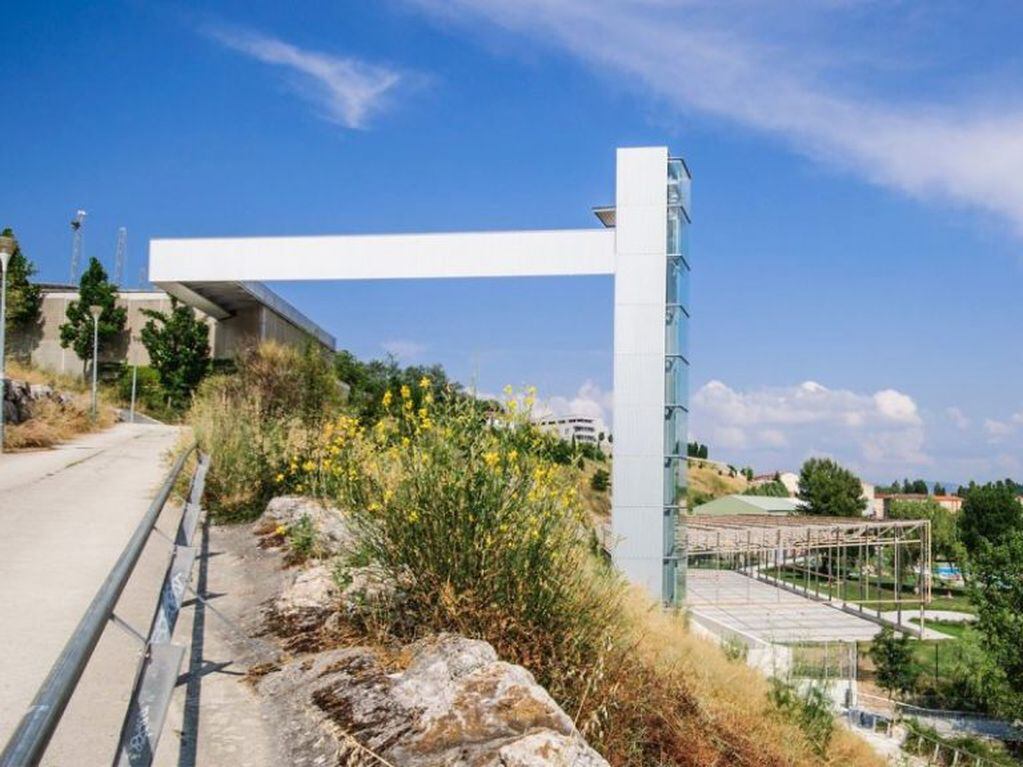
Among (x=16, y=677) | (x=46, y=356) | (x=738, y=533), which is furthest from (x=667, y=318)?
(x=46, y=356)

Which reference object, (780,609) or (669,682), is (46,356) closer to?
(780,609)

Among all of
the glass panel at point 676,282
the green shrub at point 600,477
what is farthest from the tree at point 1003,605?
the glass panel at point 676,282

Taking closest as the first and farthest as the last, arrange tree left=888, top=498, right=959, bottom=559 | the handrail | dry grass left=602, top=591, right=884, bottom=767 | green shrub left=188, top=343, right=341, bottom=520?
the handrail
dry grass left=602, top=591, right=884, bottom=767
green shrub left=188, top=343, right=341, bottom=520
tree left=888, top=498, right=959, bottom=559

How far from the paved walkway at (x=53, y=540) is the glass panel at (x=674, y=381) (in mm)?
8130

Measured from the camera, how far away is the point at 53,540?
360 inches

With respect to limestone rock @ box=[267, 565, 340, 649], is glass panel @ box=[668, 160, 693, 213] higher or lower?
higher

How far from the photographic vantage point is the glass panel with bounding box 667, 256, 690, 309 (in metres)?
16.8

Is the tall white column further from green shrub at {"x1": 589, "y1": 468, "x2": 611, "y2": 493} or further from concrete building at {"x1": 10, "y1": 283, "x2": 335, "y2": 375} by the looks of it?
concrete building at {"x1": 10, "y1": 283, "x2": 335, "y2": 375}

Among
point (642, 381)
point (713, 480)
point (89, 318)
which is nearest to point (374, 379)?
point (642, 381)

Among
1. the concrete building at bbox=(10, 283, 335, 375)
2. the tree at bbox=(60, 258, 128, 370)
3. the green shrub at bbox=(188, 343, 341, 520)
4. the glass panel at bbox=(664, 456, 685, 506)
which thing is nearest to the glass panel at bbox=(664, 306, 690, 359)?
the glass panel at bbox=(664, 456, 685, 506)

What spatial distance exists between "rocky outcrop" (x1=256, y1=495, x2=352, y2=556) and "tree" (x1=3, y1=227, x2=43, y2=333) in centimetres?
3429

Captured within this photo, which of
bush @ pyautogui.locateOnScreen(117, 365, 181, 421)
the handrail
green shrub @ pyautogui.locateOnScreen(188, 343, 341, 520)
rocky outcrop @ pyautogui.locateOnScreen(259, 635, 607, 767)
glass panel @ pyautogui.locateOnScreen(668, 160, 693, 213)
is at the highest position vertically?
glass panel @ pyautogui.locateOnScreen(668, 160, 693, 213)

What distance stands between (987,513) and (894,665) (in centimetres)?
5086

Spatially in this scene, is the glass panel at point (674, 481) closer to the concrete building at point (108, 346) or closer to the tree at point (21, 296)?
the concrete building at point (108, 346)
